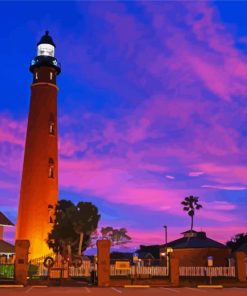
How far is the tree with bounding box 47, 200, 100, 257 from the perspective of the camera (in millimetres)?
47562

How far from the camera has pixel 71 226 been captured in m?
48.0

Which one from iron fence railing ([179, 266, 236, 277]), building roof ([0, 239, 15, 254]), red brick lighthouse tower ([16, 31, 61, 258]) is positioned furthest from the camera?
red brick lighthouse tower ([16, 31, 61, 258])

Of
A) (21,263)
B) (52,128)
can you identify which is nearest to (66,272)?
(21,263)

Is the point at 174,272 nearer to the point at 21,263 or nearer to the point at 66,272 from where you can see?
the point at 66,272

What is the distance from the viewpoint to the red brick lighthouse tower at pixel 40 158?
49344mm

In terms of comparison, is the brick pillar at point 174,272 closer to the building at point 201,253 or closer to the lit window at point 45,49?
the building at point 201,253

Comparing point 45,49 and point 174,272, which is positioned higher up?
point 45,49

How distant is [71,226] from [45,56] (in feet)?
64.8

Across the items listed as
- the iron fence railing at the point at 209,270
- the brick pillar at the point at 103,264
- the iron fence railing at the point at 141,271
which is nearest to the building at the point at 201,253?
the iron fence railing at the point at 209,270

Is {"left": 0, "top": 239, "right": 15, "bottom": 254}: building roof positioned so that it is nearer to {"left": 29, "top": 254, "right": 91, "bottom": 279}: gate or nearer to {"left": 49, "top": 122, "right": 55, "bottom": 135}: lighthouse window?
{"left": 29, "top": 254, "right": 91, "bottom": 279}: gate

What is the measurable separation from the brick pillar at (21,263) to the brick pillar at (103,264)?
14.7 feet

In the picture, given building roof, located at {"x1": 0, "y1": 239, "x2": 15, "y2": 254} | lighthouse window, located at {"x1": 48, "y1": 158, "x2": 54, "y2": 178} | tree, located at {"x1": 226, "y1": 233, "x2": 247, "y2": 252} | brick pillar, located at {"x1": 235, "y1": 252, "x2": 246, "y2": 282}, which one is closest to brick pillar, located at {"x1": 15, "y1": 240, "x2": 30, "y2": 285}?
brick pillar, located at {"x1": 235, "y1": 252, "x2": 246, "y2": 282}

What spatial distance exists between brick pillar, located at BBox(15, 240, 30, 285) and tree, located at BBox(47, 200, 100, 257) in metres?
17.7

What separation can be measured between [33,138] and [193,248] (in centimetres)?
2449
